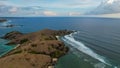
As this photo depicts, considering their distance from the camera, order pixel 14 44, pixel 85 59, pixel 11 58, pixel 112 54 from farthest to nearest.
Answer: pixel 14 44 < pixel 112 54 < pixel 85 59 < pixel 11 58

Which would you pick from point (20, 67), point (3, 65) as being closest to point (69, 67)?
point (20, 67)

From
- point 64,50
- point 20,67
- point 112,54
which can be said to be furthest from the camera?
point 64,50

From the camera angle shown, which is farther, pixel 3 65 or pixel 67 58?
pixel 67 58

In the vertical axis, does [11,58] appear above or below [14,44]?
above

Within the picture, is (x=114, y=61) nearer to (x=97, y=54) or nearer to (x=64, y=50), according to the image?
(x=97, y=54)

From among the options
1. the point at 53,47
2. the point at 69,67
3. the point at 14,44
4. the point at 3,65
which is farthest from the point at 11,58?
the point at 14,44

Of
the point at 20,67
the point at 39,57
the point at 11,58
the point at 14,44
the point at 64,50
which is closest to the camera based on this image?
the point at 20,67

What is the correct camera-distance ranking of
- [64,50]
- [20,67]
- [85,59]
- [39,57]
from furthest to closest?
[64,50] → [85,59] → [39,57] → [20,67]

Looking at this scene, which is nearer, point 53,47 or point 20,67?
point 20,67

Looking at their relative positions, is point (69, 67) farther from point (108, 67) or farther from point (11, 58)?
point (11, 58)
